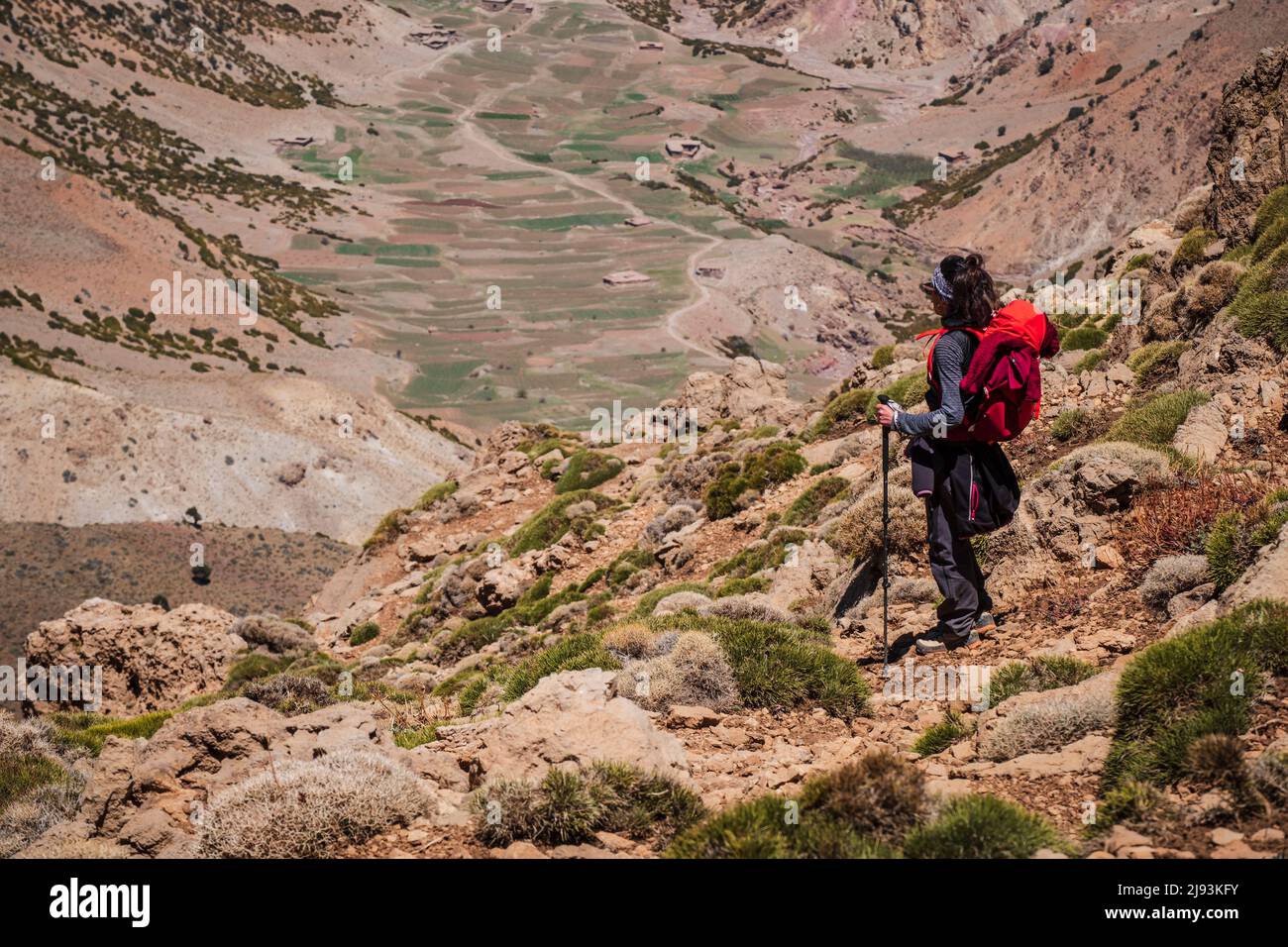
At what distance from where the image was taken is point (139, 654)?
1939cm

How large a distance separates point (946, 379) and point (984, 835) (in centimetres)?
375

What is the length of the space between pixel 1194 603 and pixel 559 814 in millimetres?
4793

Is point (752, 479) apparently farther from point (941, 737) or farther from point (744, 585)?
point (941, 737)

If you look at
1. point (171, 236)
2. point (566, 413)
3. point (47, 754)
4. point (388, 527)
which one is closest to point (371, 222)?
point (171, 236)

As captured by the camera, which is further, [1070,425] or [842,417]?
[842,417]

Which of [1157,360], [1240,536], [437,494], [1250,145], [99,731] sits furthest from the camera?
[437,494]

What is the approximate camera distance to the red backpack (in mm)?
7652

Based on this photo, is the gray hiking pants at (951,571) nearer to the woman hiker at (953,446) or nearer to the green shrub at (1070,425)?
the woman hiker at (953,446)

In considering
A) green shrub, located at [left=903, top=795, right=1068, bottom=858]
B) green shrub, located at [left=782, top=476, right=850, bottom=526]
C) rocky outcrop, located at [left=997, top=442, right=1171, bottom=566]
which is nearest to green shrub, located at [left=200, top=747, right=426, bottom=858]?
green shrub, located at [left=903, top=795, right=1068, bottom=858]

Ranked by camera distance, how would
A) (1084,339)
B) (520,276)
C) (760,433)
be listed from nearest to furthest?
(1084,339), (760,433), (520,276)

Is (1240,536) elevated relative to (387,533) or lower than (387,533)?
lower

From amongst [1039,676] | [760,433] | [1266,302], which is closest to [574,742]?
[1039,676]

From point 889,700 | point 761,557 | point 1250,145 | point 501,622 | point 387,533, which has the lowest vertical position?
point 889,700
